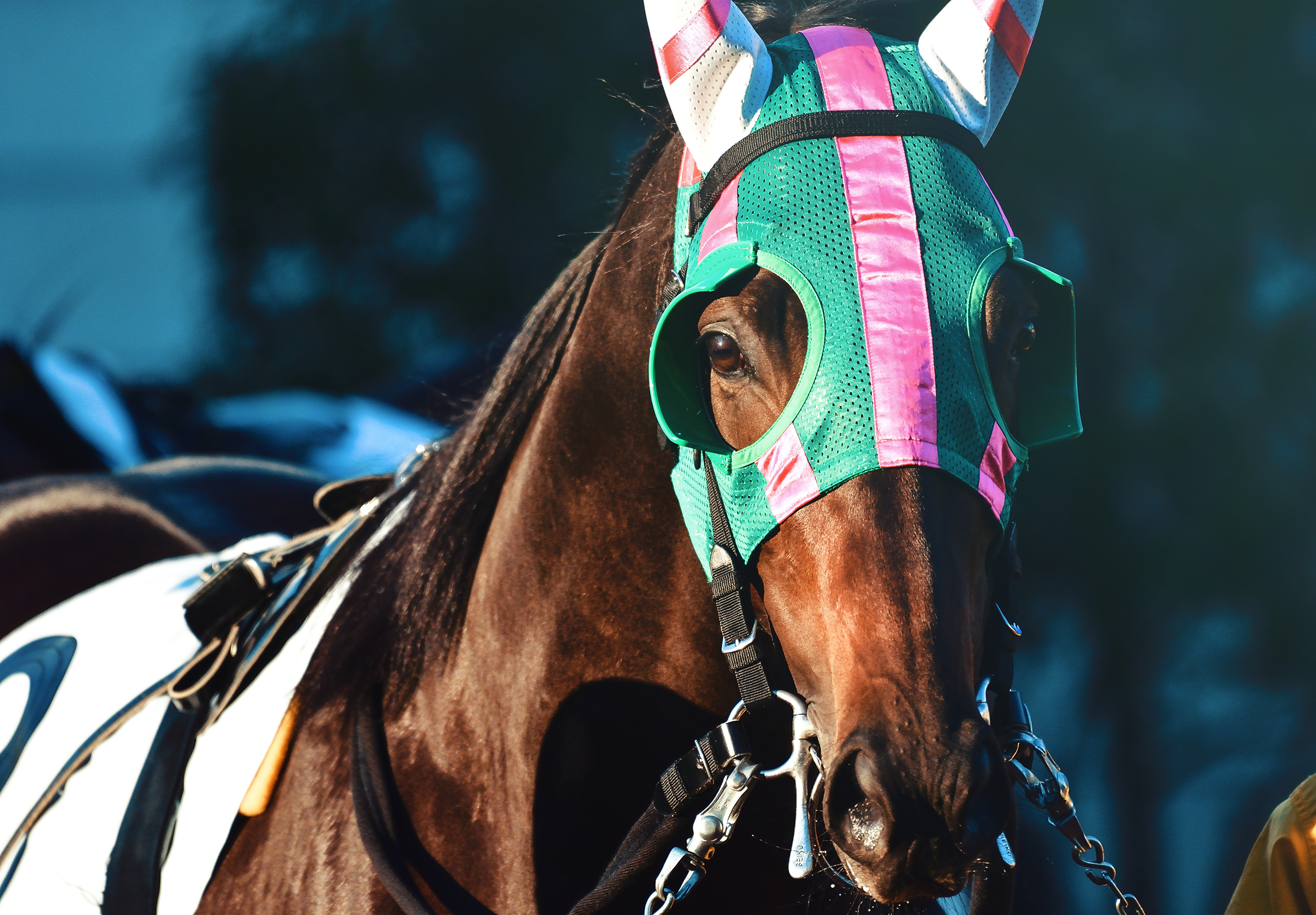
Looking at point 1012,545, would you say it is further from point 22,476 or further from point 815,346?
point 22,476

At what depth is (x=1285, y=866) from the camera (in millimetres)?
1286

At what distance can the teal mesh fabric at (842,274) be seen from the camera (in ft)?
2.92

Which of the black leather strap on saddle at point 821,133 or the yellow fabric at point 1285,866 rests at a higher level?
the black leather strap on saddle at point 821,133

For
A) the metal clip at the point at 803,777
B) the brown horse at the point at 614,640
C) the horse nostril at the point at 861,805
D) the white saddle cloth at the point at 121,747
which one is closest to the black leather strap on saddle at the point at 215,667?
the white saddle cloth at the point at 121,747

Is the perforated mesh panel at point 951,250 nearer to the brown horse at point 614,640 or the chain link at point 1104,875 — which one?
the brown horse at point 614,640

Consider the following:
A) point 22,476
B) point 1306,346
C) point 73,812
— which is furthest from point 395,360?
point 1306,346

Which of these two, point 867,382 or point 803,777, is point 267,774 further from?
point 867,382

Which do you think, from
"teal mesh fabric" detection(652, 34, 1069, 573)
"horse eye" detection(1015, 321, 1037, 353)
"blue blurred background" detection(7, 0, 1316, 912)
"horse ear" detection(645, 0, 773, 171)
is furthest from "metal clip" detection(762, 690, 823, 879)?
"blue blurred background" detection(7, 0, 1316, 912)

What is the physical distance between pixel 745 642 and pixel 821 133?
1.83 feet

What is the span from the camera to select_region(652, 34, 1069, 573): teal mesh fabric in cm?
89

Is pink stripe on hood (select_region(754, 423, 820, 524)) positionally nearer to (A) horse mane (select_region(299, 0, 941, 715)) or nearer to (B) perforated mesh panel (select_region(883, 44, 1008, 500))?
(B) perforated mesh panel (select_region(883, 44, 1008, 500))

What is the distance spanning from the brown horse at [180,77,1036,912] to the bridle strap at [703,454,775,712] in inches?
0.8

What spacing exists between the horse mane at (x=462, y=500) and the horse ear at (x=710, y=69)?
209mm

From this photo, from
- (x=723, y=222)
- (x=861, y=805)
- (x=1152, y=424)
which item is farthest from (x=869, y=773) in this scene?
(x=1152, y=424)
